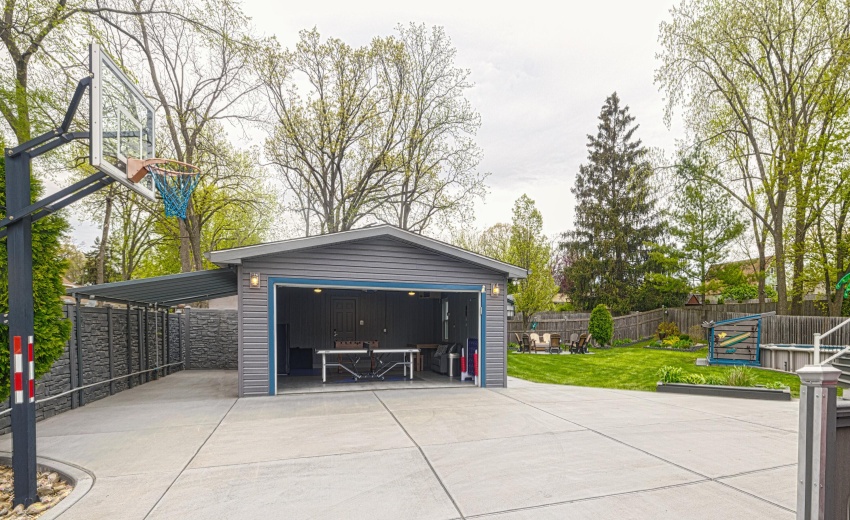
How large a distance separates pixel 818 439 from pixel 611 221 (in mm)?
23895

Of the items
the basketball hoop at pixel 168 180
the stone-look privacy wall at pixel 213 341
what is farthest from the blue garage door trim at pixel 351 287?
the stone-look privacy wall at pixel 213 341

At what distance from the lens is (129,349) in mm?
8977

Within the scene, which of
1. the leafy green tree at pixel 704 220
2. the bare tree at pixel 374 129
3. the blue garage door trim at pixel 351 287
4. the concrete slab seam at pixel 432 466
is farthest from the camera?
the leafy green tree at pixel 704 220

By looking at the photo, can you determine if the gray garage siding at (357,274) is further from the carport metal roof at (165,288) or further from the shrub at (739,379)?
the shrub at (739,379)

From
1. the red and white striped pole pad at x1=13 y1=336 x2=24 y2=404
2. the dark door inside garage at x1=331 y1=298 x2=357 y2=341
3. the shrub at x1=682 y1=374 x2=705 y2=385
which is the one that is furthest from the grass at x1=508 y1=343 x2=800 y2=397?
the red and white striped pole pad at x1=13 y1=336 x2=24 y2=404

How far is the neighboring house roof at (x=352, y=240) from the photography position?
7449 mm

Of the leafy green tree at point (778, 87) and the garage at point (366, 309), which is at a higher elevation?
the leafy green tree at point (778, 87)

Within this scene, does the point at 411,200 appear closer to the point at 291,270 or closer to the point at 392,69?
the point at 392,69

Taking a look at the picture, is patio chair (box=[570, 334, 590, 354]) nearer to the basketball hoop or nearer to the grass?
the grass

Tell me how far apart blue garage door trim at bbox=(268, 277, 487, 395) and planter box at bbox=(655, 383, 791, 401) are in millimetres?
3705

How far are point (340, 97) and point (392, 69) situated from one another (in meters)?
2.55

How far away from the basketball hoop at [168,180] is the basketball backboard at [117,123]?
0.11 m

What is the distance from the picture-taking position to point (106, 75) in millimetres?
4258

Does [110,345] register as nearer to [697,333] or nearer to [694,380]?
[694,380]
